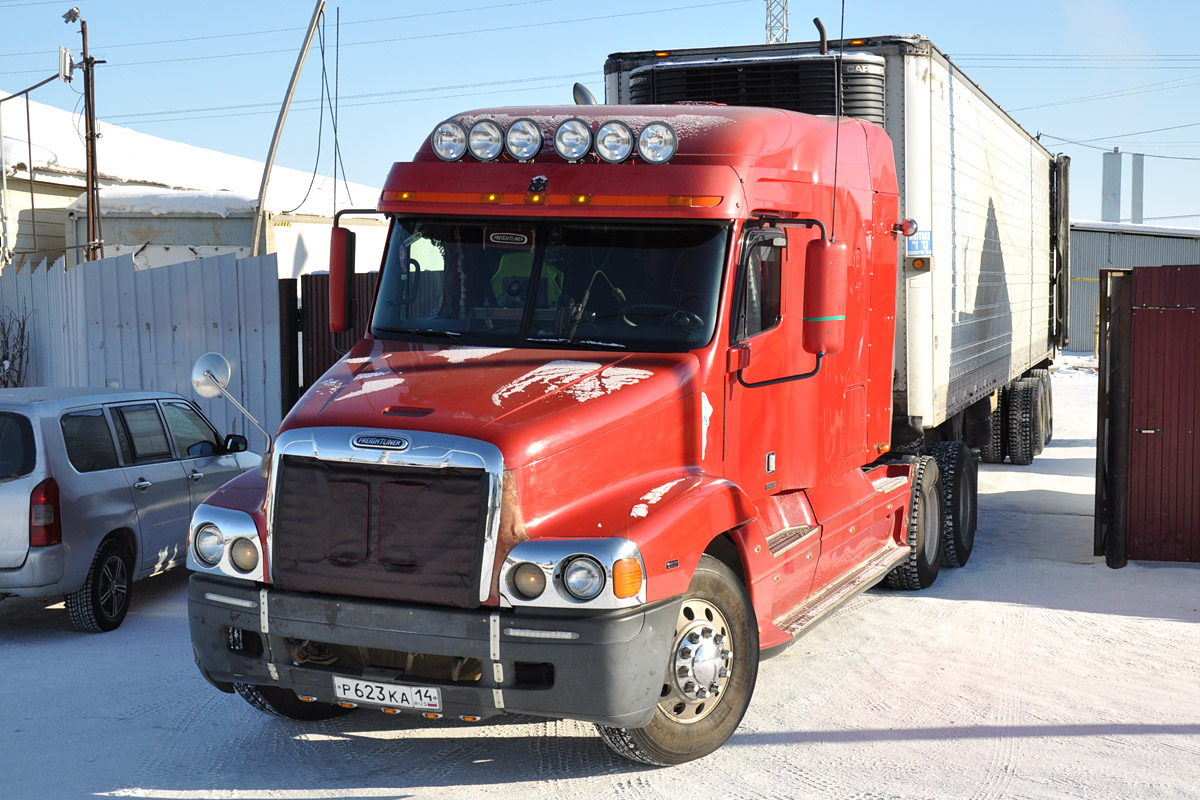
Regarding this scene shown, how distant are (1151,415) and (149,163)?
96.1ft

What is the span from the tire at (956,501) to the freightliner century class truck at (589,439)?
68.2 inches

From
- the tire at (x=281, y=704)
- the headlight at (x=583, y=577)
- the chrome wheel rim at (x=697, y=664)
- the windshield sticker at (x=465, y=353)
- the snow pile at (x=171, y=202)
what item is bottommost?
the tire at (x=281, y=704)

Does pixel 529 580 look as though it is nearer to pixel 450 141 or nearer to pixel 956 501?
pixel 450 141

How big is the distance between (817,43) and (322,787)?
6.25 metres

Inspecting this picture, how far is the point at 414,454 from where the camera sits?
4949 mm

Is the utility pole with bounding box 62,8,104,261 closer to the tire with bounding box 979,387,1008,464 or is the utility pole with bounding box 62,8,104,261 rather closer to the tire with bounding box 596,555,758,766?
the tire with bounding box 979,387,1008,464

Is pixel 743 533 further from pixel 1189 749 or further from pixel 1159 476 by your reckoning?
pixel 1159 476

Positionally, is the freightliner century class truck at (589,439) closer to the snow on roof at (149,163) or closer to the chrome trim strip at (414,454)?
the chrome trim strip at (414,454)

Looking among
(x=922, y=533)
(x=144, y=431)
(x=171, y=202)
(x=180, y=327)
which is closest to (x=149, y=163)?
(x=171, y=202)

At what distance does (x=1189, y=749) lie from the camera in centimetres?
575

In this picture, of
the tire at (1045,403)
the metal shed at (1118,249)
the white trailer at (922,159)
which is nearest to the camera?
the white trailer at (922,159)

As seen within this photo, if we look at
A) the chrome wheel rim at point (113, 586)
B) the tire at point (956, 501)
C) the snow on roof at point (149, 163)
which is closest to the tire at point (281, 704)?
the chrome wheel rim at point (113, 586)

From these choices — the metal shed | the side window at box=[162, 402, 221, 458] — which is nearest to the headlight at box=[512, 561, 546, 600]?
the side window at box=[162, 402, 221, 458]

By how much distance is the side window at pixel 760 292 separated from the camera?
6027 millimetres
